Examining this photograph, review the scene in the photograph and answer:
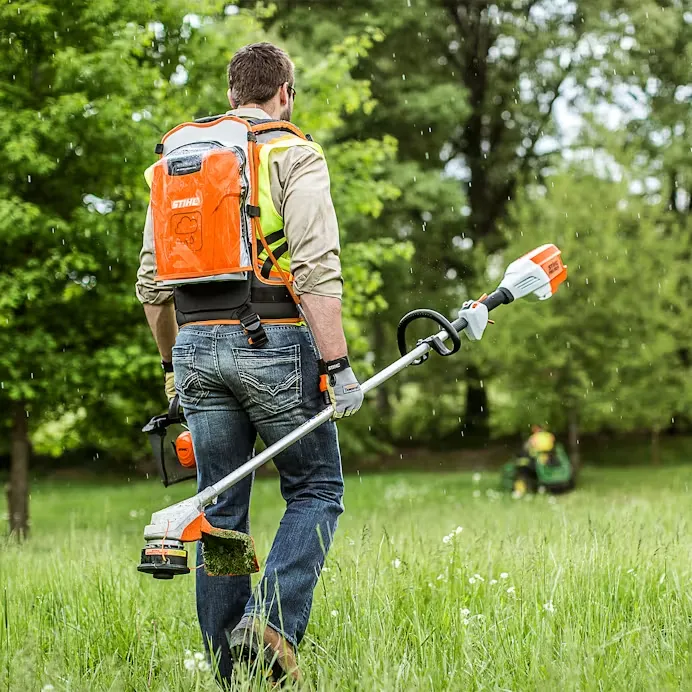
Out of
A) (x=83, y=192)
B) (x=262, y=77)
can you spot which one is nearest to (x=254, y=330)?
(x=262, y=77)

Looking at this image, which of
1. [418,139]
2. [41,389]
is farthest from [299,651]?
[418,139]

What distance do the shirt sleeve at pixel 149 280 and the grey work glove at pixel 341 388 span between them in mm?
814

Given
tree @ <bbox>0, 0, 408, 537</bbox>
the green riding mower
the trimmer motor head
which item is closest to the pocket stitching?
the trimmer motor head

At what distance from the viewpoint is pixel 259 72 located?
10.9 feet

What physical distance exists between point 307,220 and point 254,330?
381mm

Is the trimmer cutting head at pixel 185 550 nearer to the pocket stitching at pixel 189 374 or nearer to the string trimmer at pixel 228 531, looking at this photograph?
the string trimmer at pixel 228 531

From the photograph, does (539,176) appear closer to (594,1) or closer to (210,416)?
(594,1)

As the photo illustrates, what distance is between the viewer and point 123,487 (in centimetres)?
2034

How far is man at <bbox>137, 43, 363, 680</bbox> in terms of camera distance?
122 inches

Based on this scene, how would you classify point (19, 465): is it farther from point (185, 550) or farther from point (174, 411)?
point (185, 550)

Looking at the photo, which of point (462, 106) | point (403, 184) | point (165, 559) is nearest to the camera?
point (165, 559)

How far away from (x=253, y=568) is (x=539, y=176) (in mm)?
21670

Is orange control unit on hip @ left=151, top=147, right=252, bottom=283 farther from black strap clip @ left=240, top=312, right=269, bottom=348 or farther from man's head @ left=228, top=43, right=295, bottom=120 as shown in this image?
man's head @ left=228, top=43, right=295, bottom=120

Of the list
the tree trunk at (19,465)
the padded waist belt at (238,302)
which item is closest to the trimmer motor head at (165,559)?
the padded waist belt at (238,302)
